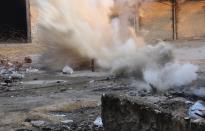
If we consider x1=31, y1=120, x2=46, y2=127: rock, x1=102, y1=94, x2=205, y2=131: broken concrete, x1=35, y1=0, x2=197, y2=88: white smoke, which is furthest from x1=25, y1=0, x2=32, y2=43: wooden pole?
x1=102, y1=94, x2=205, y2=131: broken concrete

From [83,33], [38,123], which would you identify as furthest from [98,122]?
[83,33]

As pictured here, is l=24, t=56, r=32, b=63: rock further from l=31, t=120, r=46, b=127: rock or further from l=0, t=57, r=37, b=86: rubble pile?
l=31, t=120, r=46, b=127: rock

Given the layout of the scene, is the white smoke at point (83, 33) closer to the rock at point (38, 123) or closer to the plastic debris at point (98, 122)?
the rock at point (38, 123)

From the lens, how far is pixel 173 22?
19922 millimetres

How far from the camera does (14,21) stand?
19219mm

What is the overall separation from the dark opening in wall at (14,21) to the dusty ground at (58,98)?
142 inches

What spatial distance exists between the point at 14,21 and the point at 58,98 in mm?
9874

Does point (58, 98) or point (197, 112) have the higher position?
point (197, 112)

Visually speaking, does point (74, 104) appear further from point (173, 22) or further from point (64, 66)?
point (173, 22)

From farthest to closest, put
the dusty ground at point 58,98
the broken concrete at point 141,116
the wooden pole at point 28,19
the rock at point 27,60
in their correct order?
the wooden pole at point 28,19 < the rock at point 27,60 < the dusty ground at point 58,98 < the broken concrete at point 141,116

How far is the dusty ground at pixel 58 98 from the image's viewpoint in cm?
773

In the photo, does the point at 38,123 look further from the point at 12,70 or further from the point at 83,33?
the point at 83,33

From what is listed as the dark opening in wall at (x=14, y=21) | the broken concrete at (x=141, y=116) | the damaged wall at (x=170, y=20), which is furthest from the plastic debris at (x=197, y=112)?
the damaged wall at (x=170, y=20)

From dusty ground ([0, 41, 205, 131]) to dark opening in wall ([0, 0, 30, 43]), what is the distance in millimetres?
3612
